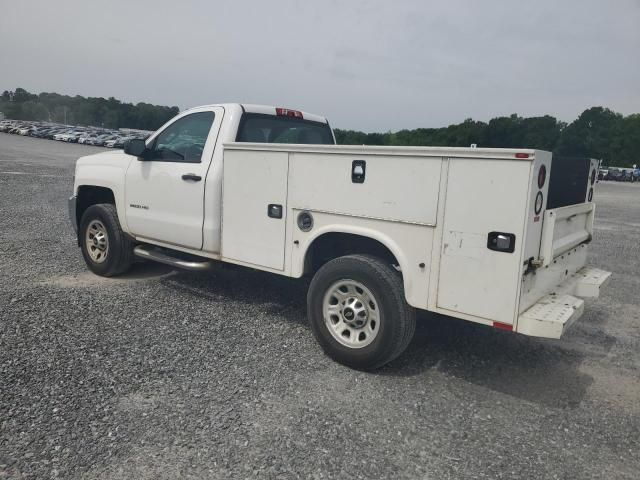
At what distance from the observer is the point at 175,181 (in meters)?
5.55

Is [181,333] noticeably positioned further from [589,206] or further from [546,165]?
[589,206]

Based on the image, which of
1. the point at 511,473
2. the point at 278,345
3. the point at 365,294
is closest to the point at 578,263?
the point at 365,294

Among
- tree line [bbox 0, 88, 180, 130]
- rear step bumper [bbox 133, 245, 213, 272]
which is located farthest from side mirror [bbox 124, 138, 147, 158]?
tree line [bbox 0, 88, 180, 130]

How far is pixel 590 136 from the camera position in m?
81.6

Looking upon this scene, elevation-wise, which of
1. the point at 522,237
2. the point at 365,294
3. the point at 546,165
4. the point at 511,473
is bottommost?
the point at 511,473

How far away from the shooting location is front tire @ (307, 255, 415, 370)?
4016 mm

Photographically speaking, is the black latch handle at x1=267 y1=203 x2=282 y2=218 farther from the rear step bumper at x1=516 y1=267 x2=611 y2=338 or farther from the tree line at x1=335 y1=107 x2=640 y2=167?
the tree line at x1=335 y1=107 x2=640 y2=167

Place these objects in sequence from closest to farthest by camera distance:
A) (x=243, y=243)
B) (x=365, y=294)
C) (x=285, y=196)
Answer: (x=365, y=294) → (x=285, y=196) → (x=243, y=243)

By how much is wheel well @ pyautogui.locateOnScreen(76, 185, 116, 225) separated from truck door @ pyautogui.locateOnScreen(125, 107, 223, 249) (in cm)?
79

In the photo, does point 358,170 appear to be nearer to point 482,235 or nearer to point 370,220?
point 370,220

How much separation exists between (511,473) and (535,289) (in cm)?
131

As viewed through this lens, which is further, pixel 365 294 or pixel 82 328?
pixel 82 328

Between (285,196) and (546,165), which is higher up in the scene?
(546,165)

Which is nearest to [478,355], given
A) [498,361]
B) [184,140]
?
[498,361]
